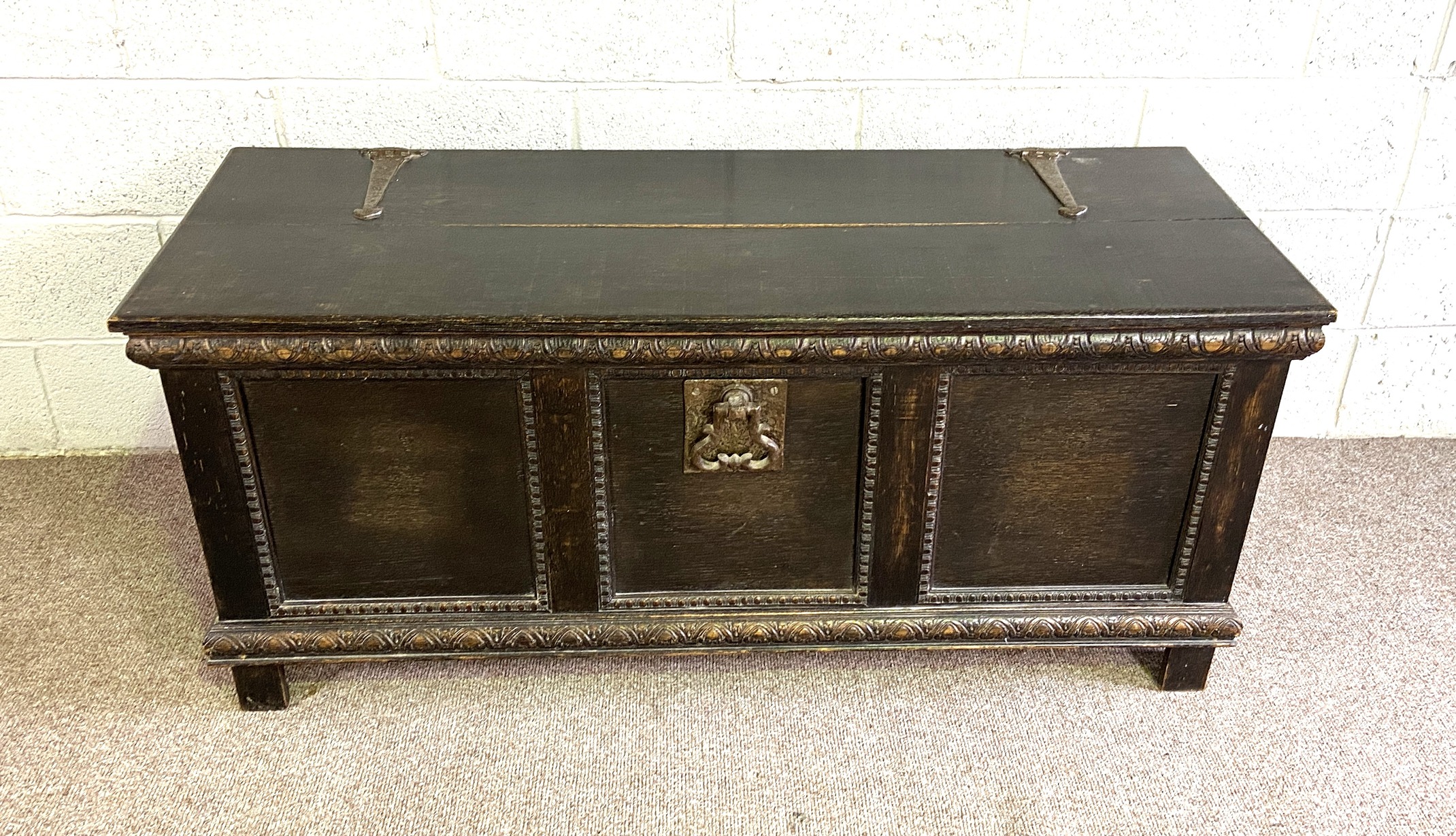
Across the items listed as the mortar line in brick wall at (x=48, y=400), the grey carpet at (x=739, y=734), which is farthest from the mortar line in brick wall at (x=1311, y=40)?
the mortar line in brick wall at (x=48, y=400)

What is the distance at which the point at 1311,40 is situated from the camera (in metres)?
2.32

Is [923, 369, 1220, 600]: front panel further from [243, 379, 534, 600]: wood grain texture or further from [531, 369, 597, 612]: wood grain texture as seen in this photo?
[243, 379, 534, 600]: wood grain texture

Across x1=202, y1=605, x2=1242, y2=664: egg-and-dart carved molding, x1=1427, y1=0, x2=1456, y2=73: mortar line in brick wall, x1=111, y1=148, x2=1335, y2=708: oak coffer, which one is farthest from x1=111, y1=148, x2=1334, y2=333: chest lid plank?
x1=1427, y1=0, x2=1456, y2=73: mortar line in brick wall

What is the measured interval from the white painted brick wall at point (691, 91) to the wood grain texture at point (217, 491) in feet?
2.67

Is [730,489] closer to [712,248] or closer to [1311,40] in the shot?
[712,248]

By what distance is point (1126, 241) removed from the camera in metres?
1.87

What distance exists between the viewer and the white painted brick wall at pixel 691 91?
224 cm

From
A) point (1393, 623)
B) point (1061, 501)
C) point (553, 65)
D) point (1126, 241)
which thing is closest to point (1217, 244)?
point (1126, 241)

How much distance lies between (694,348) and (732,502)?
0.29 meters

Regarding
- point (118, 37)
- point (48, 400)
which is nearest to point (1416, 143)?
point (118, 37)

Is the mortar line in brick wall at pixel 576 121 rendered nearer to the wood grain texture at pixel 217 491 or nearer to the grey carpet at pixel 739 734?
the wood grain texture at pixel 217 491

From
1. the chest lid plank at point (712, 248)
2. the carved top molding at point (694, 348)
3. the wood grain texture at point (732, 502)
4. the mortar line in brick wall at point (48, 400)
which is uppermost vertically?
the chest lid plank at point (712, 248)

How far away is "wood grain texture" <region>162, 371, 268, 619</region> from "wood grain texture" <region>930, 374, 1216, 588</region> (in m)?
1.05

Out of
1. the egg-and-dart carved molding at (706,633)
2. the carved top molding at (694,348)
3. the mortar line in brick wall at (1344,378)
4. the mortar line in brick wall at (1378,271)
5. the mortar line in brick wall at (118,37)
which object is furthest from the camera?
the mortar line in brick wall at (1344,378)
